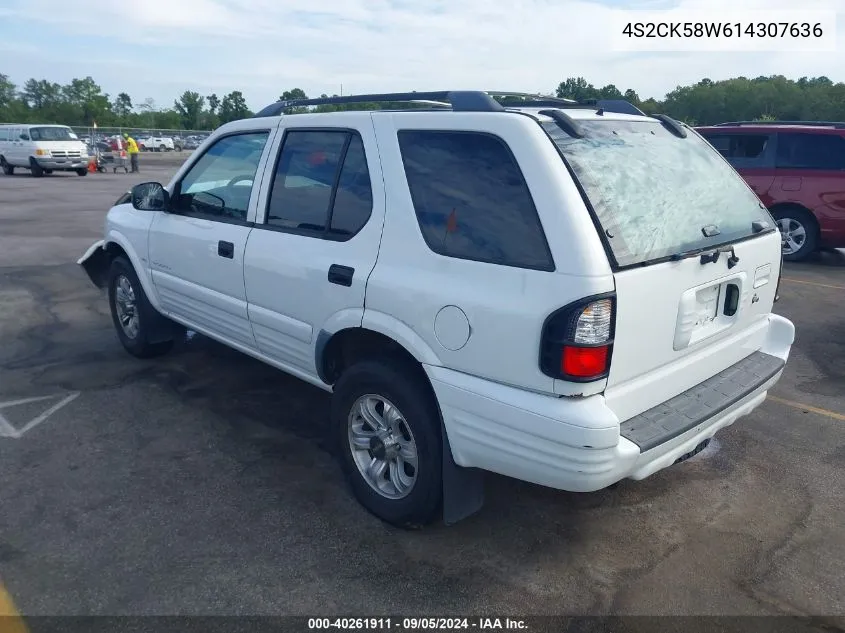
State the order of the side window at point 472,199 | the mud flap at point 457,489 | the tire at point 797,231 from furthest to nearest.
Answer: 1. the tire at point 797,231
2. the mud flap at point 457,489
3. the side window at point 472,199

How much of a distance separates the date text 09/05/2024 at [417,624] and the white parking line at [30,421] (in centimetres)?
263

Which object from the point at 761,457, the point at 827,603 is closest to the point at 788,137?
the point at 761,457

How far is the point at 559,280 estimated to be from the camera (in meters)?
2.56

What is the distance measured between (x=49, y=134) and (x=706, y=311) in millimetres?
27635

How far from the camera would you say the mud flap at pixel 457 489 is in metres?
3.01

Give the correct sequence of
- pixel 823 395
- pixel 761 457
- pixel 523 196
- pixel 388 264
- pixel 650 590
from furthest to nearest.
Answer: pixel 823 395
pixel 761 457
pixel 388 264
pixel 650 590
pixel 523 196

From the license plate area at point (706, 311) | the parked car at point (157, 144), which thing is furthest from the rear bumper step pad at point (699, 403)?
the parked car at point (157, 144)

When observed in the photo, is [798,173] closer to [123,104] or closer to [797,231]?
[797,231]

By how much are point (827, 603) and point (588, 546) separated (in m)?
→ 0.96

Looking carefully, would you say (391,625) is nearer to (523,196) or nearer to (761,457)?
(523,196)

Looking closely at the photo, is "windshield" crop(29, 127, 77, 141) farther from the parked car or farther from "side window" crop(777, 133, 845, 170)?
"side window" crop(777, 133, 845, 170)

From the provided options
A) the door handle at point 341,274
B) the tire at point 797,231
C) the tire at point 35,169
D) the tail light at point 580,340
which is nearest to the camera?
the tail light at point 580,340

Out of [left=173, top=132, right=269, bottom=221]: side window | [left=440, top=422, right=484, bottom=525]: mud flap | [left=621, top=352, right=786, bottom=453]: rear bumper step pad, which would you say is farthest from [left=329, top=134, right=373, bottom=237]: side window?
[left=621, top=352, right=786, bottom=453]: rear bumper step pad

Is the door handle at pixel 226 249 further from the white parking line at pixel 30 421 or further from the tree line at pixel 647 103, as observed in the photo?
the tree line at pixel 647 103
